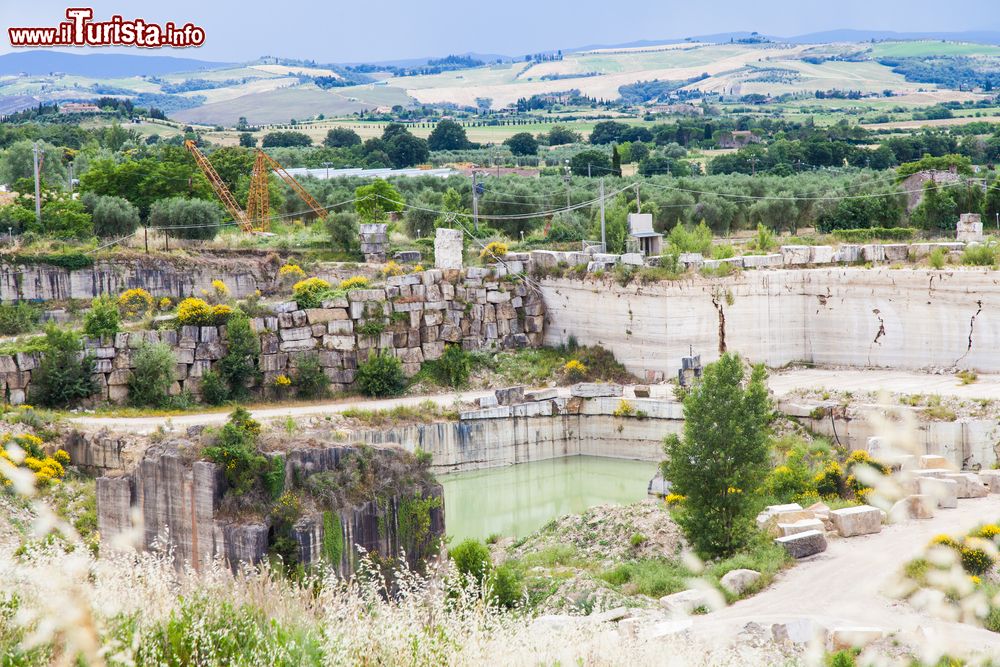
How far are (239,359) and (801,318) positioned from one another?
14323 millimetres

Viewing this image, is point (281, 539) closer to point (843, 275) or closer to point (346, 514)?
point (346, 514)

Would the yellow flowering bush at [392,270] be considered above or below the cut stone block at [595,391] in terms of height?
above

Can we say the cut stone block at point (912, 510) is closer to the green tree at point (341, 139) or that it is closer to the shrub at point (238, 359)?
the shrub at point (238, 359)

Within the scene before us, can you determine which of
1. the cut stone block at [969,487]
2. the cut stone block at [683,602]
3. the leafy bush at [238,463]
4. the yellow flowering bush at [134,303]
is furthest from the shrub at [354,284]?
the cut stone block at [683,602]

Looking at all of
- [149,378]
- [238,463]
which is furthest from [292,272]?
[238,463]

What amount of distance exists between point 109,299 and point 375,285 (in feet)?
22.6

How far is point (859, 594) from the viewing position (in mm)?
19938

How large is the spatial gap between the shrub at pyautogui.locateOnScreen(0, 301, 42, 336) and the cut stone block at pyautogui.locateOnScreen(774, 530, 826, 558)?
22.9 metres

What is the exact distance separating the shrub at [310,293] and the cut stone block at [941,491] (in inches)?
700

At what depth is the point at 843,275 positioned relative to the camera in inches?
1545

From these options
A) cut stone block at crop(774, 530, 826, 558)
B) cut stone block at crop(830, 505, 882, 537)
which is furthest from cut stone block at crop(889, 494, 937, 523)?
cut stone block at crop(774, 530, 826, 558)

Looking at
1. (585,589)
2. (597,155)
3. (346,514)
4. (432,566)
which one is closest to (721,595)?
(585,589)

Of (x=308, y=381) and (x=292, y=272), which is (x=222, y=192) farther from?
(x=308, y=381)

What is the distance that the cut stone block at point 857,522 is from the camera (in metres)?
23.3
